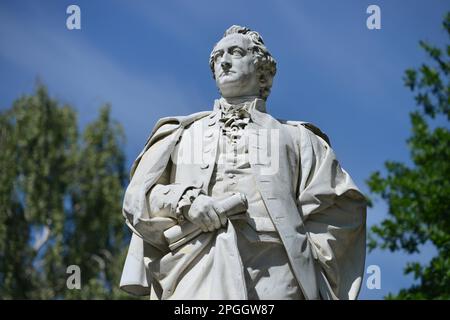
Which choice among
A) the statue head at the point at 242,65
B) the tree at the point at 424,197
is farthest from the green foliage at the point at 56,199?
the statue head at the point at 242,65

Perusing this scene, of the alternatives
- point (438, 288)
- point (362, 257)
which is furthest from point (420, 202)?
point (362, 257)

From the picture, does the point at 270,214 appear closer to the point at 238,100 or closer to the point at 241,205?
the point at 241,205

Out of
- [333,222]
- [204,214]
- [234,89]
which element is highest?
[234,89]

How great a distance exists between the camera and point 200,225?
1054 cm

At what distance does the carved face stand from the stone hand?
1461mm

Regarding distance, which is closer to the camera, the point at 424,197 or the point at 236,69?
the point at 236,69

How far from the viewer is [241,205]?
10.5 metres

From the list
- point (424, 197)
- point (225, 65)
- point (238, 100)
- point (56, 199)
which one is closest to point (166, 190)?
point (238, 100)

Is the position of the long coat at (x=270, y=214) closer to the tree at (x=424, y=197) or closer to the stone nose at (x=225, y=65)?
the stone nose at (x=225, y=65)

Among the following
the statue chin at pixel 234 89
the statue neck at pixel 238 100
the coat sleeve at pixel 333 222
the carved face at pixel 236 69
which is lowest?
the coat sleeve at pixel 333 222

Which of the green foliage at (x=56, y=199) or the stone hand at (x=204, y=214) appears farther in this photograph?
the green foliage at (x=56, y=199)

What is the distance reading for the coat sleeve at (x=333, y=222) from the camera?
10.7 m

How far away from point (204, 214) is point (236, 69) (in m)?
1.76

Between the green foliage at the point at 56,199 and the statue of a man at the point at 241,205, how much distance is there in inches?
851
